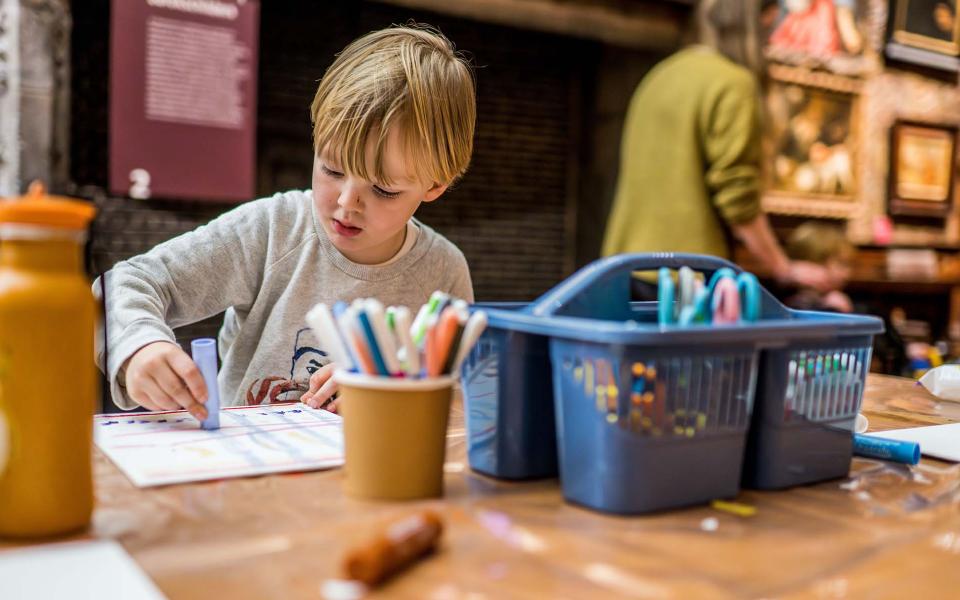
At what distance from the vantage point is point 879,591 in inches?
19.4

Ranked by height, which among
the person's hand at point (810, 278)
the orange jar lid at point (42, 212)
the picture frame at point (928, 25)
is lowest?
the person's hand at point (810, 278)

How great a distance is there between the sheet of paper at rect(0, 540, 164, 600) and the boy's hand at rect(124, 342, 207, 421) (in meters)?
0.31

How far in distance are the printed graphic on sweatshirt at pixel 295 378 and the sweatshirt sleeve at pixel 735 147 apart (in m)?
1.55

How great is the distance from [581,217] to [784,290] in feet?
2.78

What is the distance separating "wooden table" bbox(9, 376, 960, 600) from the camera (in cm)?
48

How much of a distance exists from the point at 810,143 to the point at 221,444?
11.5 ft

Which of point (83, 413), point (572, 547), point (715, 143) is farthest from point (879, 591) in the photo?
point (715, 143)

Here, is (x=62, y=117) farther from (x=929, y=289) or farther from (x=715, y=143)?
(x=929, y=289)

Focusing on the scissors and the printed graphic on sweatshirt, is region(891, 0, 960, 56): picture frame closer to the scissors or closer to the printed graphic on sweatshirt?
the printed graphic on sweatshirt

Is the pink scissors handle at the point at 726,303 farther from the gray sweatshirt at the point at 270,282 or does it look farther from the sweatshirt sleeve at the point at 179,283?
the gray sweatshirt at the point at 270,282

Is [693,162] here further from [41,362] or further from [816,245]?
[41,362]

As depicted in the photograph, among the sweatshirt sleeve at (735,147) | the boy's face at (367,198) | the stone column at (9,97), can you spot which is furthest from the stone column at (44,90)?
the sweatshirt sleeve at (735,147)

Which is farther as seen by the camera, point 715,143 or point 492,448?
point 715,143

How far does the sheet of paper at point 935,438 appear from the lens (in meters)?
0.85
